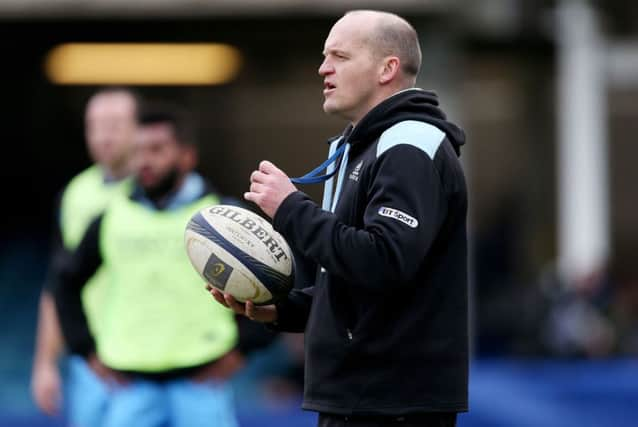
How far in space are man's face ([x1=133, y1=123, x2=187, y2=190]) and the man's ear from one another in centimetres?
255

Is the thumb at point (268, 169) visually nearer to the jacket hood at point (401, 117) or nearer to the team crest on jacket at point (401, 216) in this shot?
the jacket hood at point (401, 117)

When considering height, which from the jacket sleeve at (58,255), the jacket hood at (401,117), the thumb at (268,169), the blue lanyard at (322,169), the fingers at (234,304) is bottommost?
the fingers at (234,304)

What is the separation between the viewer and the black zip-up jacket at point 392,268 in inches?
157

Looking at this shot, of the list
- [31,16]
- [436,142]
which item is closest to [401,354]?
[436,142]

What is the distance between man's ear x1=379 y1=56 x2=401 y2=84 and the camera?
4281 mm

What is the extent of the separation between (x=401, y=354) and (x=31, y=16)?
12035 millimetres

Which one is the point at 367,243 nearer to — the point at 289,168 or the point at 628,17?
the point at 628,17

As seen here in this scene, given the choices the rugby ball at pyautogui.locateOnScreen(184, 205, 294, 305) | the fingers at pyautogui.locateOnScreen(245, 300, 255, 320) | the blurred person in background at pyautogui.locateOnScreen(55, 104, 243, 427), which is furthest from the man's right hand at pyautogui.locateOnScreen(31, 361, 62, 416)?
the fingers at pyautogui.locateOnScreen(245, 300, 255, 320)

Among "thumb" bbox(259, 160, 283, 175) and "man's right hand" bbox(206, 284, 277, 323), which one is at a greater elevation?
"thumb" bbox(259, 160, 283, 175)

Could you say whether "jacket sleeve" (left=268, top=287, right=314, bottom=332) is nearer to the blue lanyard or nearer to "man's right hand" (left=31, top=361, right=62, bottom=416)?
the blue lanyard

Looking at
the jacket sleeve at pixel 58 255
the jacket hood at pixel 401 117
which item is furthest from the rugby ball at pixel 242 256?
the jacket sleeve at pixel 58 255

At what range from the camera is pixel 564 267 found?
1833 cm

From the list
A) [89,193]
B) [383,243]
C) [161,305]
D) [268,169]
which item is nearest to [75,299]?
[161,305]

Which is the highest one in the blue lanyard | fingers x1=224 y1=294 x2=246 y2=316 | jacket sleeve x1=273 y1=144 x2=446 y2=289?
the blue lanyard
